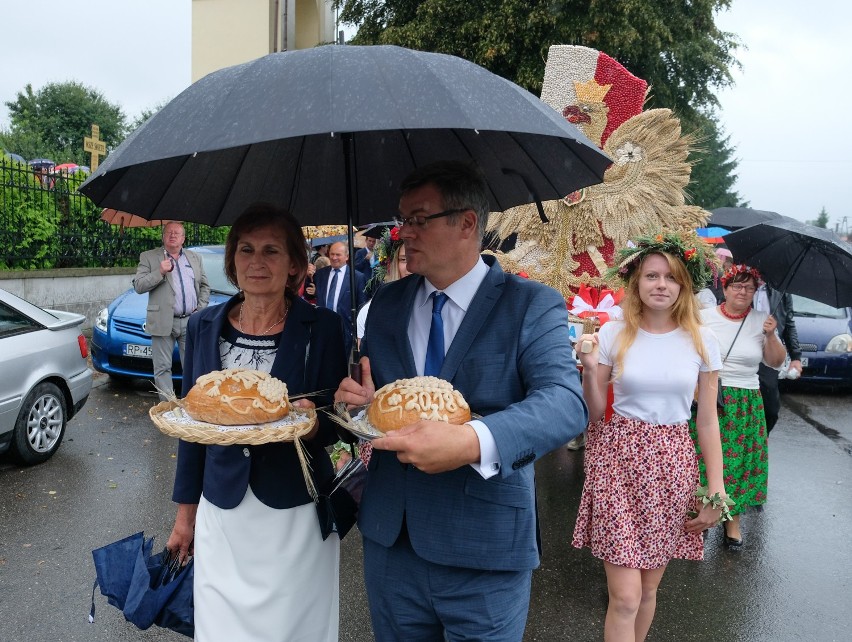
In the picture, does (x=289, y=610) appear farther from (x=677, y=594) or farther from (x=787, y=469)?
(x=787, y=469)

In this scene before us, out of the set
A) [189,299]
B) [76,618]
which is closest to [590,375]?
[76,618]

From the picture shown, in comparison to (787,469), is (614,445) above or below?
above

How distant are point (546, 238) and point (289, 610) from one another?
11.4 ft

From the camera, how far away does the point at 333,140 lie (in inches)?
102

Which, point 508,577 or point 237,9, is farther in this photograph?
point 237,9

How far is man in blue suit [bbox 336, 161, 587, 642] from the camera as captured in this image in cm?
190

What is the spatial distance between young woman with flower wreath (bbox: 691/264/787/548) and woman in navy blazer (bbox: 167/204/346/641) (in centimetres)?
352

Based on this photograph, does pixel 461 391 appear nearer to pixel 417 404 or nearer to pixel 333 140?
pixel 417 404

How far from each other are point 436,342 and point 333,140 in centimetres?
100

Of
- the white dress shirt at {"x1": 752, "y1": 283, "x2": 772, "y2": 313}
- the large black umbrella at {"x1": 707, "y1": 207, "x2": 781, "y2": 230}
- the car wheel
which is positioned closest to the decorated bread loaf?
the white dress shirt at {"x1": 752, "y1": 283, "x2": 772, "y2": 313}

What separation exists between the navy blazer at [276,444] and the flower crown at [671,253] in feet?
5.63

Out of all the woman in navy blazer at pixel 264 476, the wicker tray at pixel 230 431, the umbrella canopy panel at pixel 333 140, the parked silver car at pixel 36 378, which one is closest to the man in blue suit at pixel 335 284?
the parked silver car at pixel 36 378

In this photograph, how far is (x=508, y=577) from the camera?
1971mm

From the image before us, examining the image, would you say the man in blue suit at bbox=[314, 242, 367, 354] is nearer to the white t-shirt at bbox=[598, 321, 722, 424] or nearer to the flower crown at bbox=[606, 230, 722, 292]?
the flower crown at bbox=[606, 230, 722, 292]
